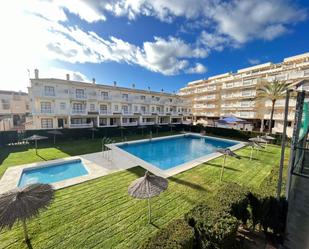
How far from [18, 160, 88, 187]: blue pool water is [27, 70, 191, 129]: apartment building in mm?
14813

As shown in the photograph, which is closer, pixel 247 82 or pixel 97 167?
pixel 97 167

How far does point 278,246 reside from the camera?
470 centimetres

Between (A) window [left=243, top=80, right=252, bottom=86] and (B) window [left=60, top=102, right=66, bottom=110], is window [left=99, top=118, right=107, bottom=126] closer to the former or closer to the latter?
(B) window [left=60, top=102, right=66, bottom=110]

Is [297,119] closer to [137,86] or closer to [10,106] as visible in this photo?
[137,86]

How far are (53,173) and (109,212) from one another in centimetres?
796

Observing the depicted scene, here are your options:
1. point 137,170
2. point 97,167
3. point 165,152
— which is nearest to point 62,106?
point 97,167

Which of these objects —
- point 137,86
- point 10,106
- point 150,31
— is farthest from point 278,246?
point 10,106

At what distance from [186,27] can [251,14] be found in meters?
7.75

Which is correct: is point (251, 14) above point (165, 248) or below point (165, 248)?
above

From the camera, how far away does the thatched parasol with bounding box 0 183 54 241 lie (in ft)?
12.8

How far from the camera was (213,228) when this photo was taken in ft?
12.3

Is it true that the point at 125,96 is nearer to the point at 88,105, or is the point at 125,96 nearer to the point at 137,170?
the point at 88,105

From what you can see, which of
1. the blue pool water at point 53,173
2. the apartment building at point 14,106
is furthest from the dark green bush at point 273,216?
the apartment building at point 14,106

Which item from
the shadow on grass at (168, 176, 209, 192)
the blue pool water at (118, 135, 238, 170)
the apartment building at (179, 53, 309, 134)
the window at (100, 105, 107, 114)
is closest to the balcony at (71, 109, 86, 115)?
the window at (100, 105, 107, 114)
